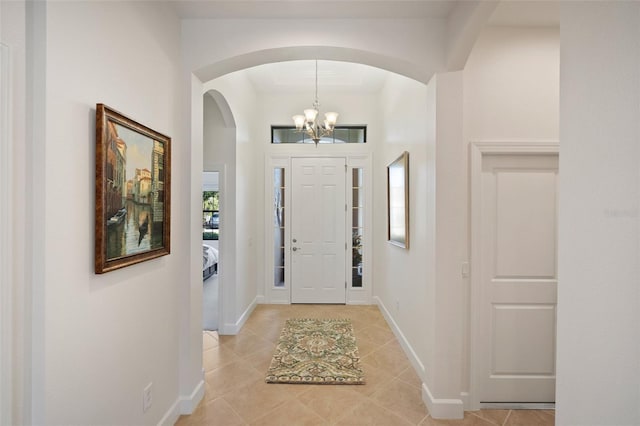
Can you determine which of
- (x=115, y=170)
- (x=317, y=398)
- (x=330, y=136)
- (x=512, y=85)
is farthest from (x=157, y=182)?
(x=330, y=136)

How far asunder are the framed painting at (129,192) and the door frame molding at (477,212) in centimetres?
217

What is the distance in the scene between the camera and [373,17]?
225cm

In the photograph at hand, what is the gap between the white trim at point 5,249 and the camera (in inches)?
40.9

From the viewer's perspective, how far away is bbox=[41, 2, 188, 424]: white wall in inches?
46.8

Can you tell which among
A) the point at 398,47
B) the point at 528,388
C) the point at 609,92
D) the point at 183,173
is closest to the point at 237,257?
the point at 183,173

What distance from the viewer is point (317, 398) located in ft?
8.10

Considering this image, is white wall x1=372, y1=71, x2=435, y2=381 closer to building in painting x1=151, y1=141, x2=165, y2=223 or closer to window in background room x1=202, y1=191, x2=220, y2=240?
building in painting x1=151, y1=141, x2=165, y2=223

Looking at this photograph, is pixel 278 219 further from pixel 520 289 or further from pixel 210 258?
pixel 520 289

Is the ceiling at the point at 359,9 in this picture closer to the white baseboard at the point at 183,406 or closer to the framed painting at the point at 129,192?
the framed painting at the point at 129,192

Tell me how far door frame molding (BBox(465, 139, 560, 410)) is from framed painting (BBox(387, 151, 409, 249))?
843mm

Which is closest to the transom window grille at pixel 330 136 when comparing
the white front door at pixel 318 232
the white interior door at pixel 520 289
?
the white front door at pixel 318 232

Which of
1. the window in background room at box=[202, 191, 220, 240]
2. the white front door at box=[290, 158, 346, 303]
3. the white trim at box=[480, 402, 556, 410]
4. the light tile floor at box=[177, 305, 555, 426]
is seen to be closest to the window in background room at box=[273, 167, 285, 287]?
the white front door at box=[290, 158, 346, 303]

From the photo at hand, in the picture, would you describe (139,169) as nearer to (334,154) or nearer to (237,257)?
(237,257)

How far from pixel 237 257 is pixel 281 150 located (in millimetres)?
1907
